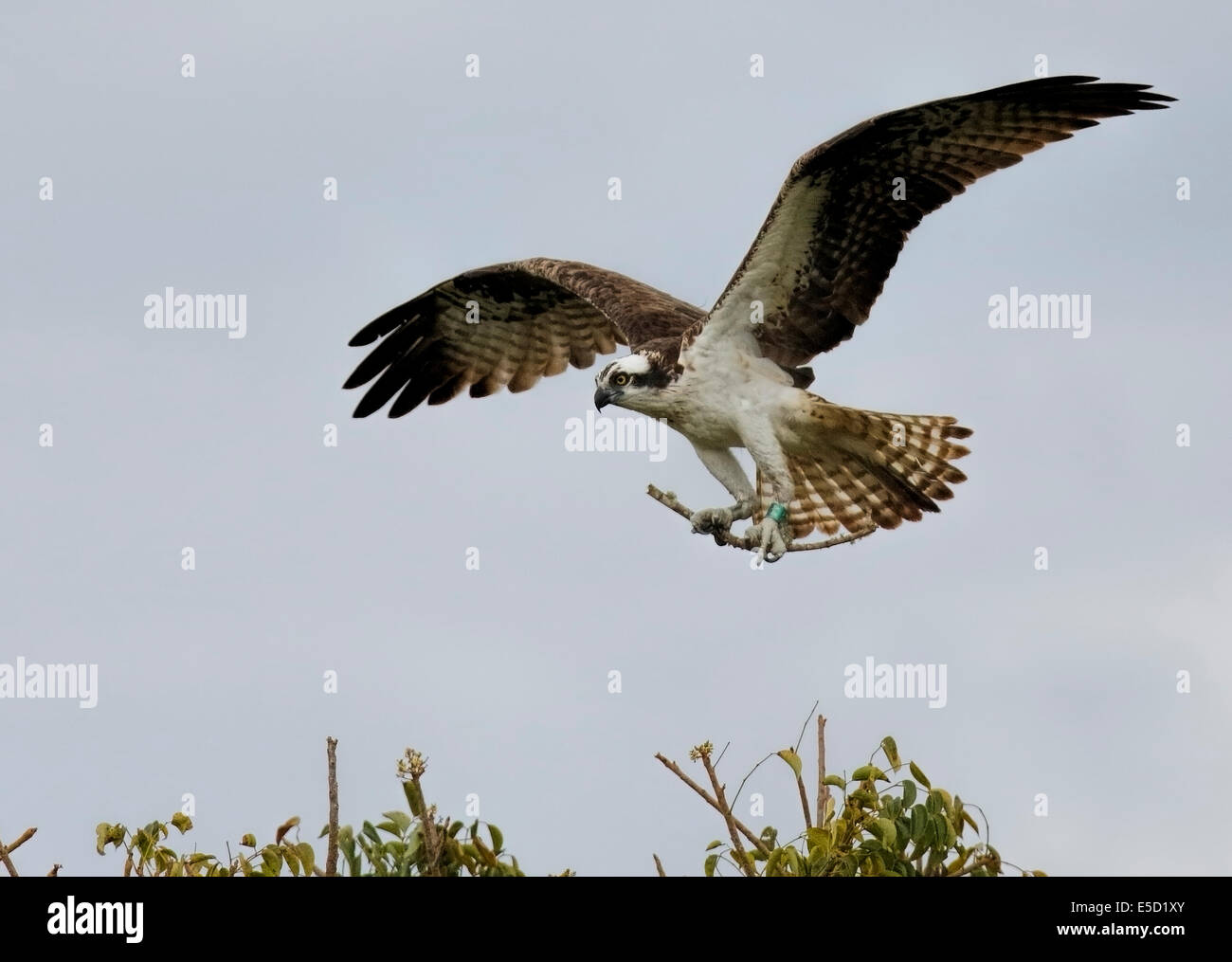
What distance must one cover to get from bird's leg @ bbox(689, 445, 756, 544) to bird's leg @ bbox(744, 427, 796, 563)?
13 centimetres

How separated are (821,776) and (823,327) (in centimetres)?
478

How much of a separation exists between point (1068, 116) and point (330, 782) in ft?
21.1

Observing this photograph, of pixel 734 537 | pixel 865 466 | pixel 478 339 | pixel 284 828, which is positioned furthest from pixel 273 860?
pixel 478 339

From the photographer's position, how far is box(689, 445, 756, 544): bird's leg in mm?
9305

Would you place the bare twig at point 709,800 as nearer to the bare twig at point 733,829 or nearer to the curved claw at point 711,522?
the bare twig at point 733,829

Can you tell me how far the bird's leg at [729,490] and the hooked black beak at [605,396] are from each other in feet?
2.55

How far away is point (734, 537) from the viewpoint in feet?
30.4

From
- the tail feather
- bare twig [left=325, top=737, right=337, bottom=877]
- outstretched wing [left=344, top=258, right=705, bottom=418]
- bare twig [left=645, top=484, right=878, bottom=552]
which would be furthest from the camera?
outstretched wing [left=344, top=258, right=705, bottom=418]

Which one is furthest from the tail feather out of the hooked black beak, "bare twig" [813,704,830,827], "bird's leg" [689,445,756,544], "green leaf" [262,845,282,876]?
"green leaf" [262,845,282,876]

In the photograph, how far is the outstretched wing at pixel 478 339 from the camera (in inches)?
489

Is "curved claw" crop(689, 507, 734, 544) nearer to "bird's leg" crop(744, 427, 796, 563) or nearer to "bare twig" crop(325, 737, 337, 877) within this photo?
"bird's leg" crop(744, 427, 796, 563)

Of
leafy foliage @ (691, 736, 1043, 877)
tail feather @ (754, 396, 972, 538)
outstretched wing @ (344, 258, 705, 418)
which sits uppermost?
outstretched wing @ (344, 258, 705, 418)

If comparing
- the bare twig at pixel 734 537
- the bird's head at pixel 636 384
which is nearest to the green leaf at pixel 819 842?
the bare twig at pixel 734 537
